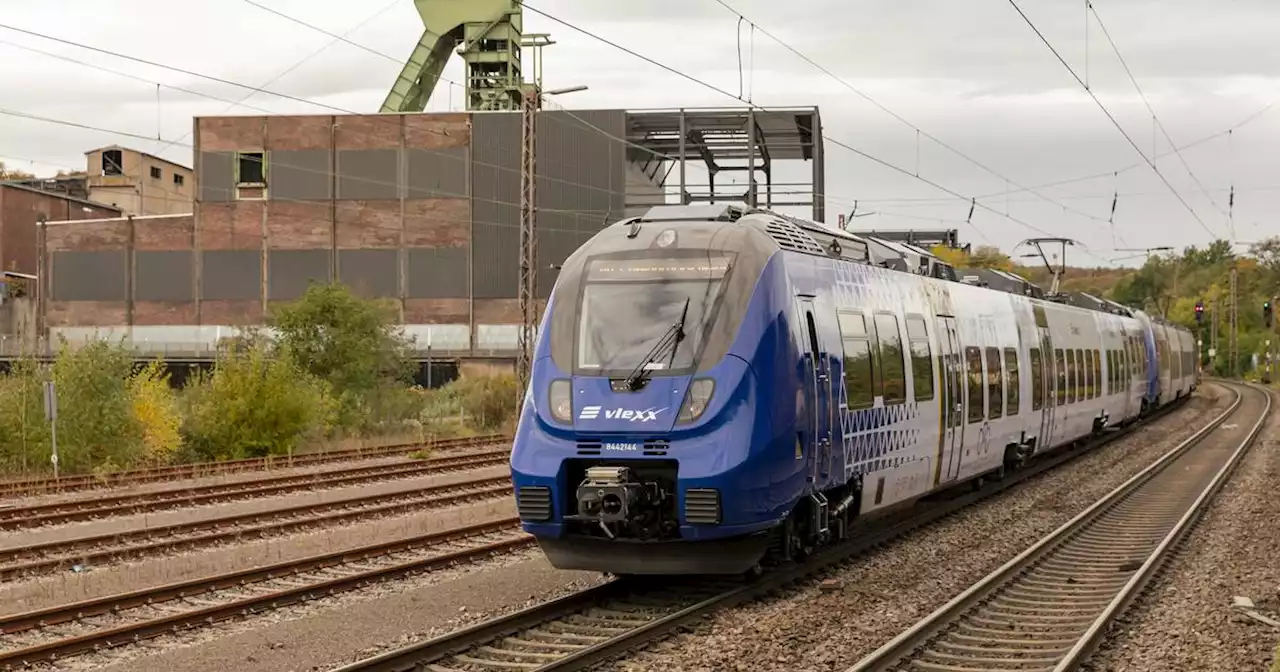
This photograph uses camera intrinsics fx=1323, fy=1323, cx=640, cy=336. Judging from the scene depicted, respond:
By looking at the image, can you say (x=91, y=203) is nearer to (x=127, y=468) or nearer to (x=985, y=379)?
(x=127, y=468)

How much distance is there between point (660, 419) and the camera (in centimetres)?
1143

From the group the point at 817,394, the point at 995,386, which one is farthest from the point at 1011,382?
the point at 817,394

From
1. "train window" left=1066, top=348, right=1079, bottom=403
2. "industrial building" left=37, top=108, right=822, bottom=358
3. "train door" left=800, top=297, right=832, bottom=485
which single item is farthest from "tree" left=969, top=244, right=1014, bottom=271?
"train door" left=800, top=297, right=832, bottom=485

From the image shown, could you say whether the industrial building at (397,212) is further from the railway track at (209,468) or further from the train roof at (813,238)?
the train roof at (813,238)

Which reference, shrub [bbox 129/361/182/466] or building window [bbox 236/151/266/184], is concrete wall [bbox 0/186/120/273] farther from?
shrub [bbox 129/361/182/466]

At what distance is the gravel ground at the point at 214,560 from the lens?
13.4m

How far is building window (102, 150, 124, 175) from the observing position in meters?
94.2

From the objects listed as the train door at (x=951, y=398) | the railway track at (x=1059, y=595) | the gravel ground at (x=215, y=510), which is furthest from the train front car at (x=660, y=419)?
the gravel ground at (x=215, y=510)

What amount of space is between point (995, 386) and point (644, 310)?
10117 mm

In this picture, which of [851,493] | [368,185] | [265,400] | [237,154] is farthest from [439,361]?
[851,493]

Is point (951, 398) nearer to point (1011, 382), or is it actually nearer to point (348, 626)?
point (1011, 382)

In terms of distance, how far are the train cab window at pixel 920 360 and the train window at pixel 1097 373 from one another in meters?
15.7

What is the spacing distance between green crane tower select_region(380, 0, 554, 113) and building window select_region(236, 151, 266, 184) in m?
8.97

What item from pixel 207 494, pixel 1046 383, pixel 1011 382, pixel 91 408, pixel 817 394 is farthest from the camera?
pixel 91 408
